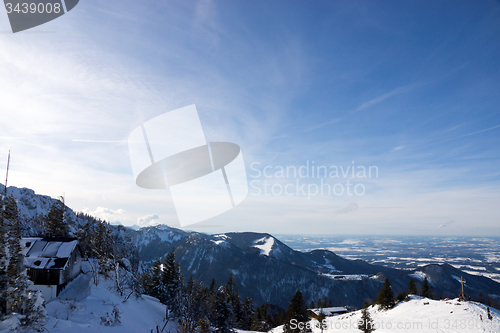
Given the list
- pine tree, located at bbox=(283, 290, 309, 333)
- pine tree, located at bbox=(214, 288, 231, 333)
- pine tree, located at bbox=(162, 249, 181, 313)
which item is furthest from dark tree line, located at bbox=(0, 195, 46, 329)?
pine tree, located at bbox=(283, 290, 309, 333)

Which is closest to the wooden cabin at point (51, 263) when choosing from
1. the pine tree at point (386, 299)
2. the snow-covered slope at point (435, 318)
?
the snow-covered slope at point (435, 318)

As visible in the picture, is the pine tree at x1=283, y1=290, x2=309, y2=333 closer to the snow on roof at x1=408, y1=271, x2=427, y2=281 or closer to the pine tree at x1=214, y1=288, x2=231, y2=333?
the pine tree at x1=214, y1=288, x2=231, y2=333

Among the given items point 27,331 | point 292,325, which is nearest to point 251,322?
point 292,325

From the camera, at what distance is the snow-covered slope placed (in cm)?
2730

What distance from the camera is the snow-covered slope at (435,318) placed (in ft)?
89.6

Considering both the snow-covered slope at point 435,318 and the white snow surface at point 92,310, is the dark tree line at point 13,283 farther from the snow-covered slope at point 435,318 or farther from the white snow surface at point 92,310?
the snow-covered slope at point 435,318

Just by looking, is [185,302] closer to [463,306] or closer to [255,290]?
[463,306]

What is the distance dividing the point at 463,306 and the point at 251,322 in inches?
1605

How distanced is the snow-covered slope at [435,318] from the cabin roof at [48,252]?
39.9 metres

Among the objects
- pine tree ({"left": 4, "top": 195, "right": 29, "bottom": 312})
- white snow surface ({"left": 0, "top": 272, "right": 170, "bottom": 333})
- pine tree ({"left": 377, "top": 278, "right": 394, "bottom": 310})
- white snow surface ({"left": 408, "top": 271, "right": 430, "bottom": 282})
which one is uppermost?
pine tree ({"left": 4, "top": 195, "right": 29, "bottom": 312})

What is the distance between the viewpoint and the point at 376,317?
1743 inches

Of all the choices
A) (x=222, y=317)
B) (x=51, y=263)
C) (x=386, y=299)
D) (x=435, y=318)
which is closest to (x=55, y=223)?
(x=51, y=263)

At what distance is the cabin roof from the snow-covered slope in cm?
3990

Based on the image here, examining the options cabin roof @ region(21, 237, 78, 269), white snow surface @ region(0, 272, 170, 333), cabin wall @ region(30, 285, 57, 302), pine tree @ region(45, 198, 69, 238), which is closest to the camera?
white snow surface @ region(0, 272, 170, 333)
